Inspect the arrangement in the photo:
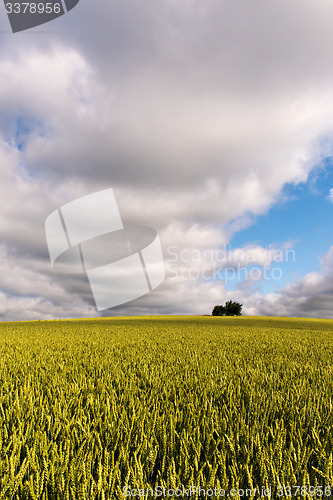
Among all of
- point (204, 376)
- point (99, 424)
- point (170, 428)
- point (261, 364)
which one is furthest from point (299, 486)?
point (261, 364)

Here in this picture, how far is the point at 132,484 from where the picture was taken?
1.44 meters

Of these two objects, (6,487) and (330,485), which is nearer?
(6,487)

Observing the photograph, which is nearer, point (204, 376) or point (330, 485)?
point (330, 485)

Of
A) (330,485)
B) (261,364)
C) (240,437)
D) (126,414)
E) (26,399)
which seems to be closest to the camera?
(330,485)

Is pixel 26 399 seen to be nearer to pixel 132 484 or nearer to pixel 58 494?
pixel 58 494

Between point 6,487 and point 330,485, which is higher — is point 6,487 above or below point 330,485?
above

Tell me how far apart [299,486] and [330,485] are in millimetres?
191

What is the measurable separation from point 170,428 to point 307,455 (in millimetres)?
879

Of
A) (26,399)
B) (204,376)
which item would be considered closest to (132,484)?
(26,399)

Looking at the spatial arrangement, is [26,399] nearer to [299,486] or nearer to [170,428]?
[170,428]

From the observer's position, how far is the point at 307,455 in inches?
68.1

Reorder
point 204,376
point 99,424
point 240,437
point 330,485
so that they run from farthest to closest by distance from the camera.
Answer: point 204,376 < point 99,424 < point 240,437 < point 330,485

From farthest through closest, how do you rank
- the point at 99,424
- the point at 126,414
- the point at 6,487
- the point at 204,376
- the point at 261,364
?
the point at 261,364 → the point at 204,376 → the point at 126,414 → the point at 99,424 → the point at 6,487

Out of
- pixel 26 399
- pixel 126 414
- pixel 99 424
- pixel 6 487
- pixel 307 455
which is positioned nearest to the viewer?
pixel 6 487
